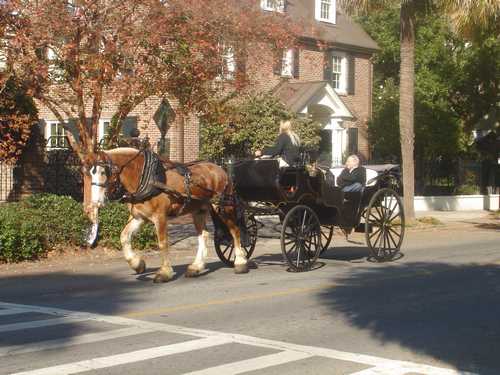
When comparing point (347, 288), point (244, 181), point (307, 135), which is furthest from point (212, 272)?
point (307, 135)

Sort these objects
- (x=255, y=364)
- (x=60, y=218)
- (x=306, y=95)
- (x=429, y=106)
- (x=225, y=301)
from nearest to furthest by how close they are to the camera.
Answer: (x=255, y=364), (x=225, y=301), (x=60, y=218), (x=306, y=95), (x=429, y=106)

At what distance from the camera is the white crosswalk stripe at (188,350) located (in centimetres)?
753

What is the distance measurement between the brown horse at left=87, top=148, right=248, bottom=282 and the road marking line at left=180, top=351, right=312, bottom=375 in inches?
190

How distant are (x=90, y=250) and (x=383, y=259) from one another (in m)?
5.67

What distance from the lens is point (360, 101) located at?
3862 cm

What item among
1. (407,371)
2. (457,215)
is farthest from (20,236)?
(457,215)

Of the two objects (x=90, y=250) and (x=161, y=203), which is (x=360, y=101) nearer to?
(x=90, y=250)

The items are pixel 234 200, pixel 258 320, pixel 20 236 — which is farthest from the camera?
pixel 20 236

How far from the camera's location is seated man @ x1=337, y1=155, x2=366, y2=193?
15.4 metres

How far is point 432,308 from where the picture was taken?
1080 cm

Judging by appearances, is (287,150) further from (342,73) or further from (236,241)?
(342,73)

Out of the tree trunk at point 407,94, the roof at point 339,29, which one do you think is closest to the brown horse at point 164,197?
the tree trunk at point 407,94

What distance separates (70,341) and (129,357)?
96cm

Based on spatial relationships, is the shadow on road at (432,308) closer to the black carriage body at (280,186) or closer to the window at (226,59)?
the black carriage body at (280,186)
